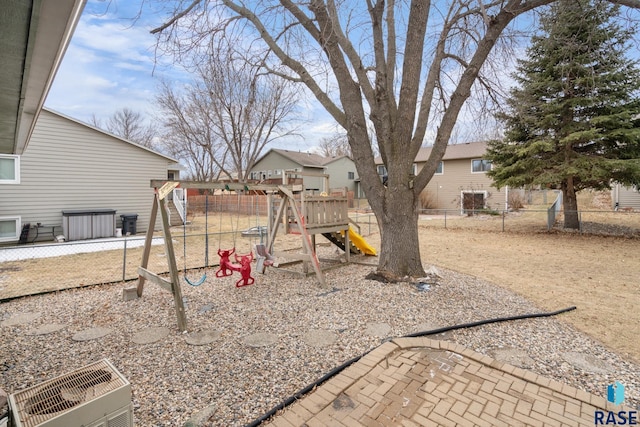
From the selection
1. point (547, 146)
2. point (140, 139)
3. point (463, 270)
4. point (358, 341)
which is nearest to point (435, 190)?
point (547, 146)

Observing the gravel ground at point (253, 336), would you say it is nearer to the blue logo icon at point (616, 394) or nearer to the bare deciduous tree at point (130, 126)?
the blue logo icon at point (616, 394)

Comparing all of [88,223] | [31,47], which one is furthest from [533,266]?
[88,223]

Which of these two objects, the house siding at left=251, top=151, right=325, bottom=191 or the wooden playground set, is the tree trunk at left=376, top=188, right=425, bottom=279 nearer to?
the wooden playground set

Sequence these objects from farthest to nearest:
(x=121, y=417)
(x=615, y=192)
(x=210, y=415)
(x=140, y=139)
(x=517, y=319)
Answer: (x=140, y=139)
(x=615, y=192)
(x=517, y=319)
(x=210, y=415)
(x=121, y=417)

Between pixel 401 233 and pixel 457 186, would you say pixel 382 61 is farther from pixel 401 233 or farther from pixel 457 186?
pixel 457 186

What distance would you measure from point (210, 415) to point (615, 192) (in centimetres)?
2427

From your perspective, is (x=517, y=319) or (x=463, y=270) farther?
(x=463, y=270)

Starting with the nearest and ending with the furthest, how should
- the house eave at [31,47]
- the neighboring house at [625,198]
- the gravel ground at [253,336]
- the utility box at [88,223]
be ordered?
the house eave at [31,47]
the gravel ground at [253,336]
the utility box at [88,223]
the neighboring house at [625,198]

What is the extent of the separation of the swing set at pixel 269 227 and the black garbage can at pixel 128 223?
782cm

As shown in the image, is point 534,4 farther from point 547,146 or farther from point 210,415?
point 547,146

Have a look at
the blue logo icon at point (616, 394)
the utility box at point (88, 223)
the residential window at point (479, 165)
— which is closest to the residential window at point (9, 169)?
the utility box at point (88, 223)

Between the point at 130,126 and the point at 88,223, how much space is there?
27558 mm

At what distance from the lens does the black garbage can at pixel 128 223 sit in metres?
12.9

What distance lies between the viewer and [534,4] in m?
5.07
